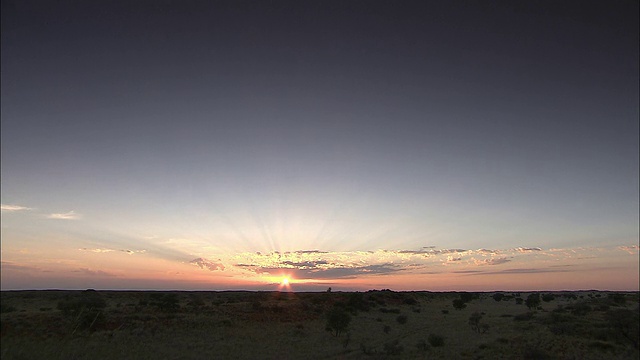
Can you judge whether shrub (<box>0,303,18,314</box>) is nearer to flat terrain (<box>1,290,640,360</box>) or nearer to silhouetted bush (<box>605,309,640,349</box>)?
flat terrain (<box>1,290,640,360</box>)

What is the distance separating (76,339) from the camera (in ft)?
75.8

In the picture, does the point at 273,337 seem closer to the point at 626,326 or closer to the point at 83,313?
the point at 83,313

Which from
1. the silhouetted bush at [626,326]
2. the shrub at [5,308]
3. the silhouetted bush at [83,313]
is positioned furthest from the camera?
the silhouetted bush at [626,326]

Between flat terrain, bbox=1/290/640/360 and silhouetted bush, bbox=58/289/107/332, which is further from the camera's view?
silhouetted bush, bbox=58/289/107/332

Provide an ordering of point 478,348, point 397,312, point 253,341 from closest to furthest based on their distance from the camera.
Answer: point 478,348
point 253,341
point 397,312

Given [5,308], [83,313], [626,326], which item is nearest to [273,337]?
[83,313]

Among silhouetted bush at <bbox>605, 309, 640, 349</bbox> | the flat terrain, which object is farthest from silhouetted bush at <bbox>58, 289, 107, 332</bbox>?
silhouetted bush at <bbox>605, 309, 640, 349</bbox>

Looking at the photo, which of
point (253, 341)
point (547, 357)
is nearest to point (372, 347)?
point (253, 341)

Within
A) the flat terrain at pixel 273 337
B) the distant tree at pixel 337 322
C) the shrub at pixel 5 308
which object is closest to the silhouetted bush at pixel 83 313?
the flat terrain at pixel 273 337

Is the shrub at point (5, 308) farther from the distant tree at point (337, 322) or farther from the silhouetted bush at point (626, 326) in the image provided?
the silhouetted bush at point (626, 326)

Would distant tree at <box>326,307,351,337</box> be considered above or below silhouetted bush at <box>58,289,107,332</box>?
below

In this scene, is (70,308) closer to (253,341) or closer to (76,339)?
(76,339)

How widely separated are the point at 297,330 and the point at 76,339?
26325mm

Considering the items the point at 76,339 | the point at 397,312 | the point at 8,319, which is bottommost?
the point at 397,312
